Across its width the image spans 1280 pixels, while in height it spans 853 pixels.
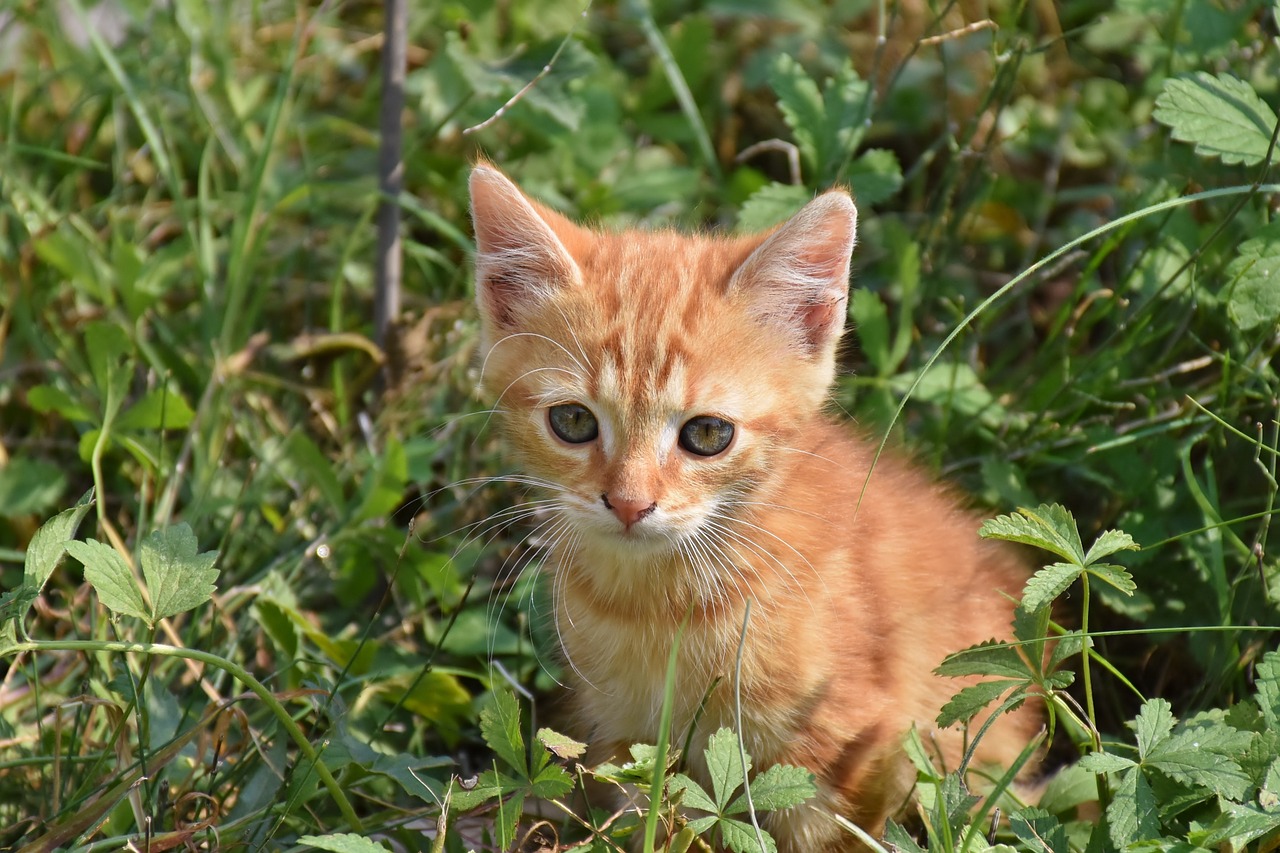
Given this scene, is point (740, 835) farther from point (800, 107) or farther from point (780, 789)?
point (800, 107)

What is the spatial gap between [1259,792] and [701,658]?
36.1 inches

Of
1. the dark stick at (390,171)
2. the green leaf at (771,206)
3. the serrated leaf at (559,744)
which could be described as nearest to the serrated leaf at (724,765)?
the serrated leaf at (559,744)

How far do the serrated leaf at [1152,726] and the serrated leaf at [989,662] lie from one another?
0.59 feet

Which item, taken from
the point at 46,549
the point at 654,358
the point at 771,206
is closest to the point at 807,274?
the point at 654,358

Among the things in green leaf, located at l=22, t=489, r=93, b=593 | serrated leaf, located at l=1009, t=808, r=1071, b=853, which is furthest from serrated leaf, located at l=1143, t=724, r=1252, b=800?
green leaf, located at l=22, t=489, r=93, b=593

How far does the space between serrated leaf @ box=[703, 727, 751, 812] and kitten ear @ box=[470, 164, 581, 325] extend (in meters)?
0.90

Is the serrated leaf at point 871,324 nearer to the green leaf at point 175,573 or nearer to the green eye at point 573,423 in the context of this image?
the green eye at point 573,423

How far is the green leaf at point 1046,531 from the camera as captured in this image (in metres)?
1.75

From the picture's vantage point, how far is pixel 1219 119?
2.19 m

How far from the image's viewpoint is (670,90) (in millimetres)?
3537

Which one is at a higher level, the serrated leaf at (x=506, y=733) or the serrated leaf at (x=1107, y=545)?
the serrated leaf at (x=1107, y=545)

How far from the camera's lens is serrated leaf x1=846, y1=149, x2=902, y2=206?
2.65m

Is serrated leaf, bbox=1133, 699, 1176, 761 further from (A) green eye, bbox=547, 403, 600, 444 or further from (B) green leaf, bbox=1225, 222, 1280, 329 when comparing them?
(A) green eye, bbox=547, 403, 600, 444

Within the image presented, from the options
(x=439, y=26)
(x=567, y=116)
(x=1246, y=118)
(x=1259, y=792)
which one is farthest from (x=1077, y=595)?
(x=439, y=26)
